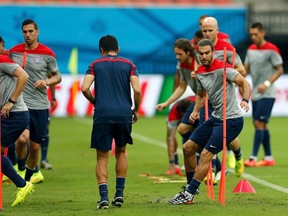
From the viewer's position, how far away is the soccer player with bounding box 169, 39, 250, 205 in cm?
1137

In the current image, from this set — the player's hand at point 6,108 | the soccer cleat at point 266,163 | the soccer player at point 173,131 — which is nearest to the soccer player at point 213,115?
the player's hand at point 6,108

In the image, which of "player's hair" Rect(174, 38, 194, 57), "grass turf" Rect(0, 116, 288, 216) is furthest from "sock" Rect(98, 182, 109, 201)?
"player's hair" Rect(174, 38, 194, 57)

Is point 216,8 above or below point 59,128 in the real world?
above

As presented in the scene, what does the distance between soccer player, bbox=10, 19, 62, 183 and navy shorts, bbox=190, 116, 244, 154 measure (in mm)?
2892

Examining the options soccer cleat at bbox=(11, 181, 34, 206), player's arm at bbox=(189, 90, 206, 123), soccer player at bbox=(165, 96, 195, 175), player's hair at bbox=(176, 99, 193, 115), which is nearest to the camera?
soccer cleat at bbox=(11, 181, 34, 206)

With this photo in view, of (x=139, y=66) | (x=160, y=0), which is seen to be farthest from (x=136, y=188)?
(x=160, y=0)

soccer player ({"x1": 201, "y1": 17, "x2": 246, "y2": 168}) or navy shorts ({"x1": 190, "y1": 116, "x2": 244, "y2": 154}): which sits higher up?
soccer player ({"x1": 201, "y1": 17, "x2": 246, "y2": 168})

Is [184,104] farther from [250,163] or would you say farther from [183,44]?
[250,163]

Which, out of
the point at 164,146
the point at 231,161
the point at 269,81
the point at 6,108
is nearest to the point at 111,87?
the point at 6,108

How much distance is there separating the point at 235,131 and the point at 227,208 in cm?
105

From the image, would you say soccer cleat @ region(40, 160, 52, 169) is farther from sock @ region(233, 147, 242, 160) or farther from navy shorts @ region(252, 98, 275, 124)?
sock @ region(233, 147, 242, 160)

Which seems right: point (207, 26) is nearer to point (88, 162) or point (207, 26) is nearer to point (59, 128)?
point (88, 162)

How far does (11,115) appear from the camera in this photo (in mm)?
11781

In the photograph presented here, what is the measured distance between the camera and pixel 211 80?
11.6 meters
